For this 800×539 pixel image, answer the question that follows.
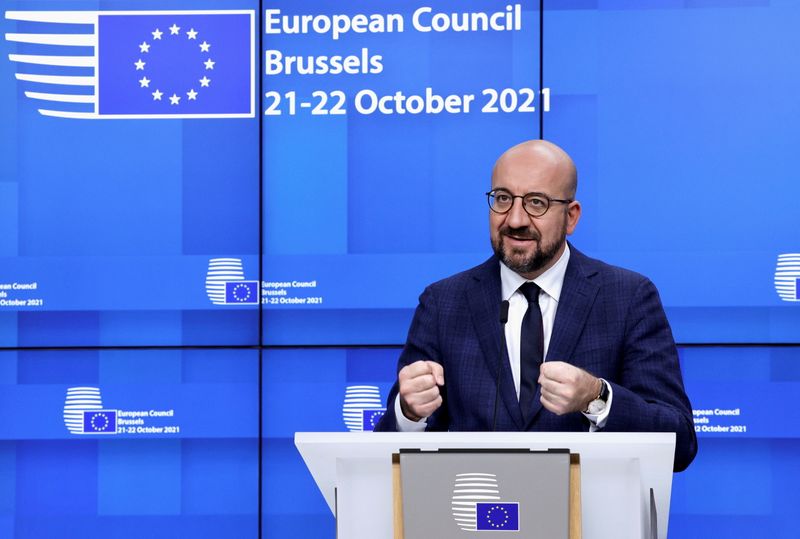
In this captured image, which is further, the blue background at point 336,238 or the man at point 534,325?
the blue background at point 336,238

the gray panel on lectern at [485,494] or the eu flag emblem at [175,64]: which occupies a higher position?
the eu flag emblem at [175,64]

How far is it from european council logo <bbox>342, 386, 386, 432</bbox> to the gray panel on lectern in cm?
234

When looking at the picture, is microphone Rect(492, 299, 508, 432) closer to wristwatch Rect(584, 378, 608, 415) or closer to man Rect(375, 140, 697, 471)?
man Rect(375, 140, 697, 471)

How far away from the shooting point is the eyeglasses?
94.7 inches

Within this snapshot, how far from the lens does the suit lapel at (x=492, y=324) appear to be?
229 centimetres

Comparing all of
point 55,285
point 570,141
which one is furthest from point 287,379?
point 570,141

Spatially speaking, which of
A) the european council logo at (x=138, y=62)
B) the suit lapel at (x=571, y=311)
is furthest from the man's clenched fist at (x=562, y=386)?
the european council logo at (x=138, y=62)

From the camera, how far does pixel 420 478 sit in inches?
65.4

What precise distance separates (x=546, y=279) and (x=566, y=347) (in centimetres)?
21

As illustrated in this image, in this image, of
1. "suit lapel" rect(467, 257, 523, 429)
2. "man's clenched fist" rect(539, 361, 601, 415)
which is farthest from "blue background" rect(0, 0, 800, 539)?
"man's clenched fist" rect(539, 361, 601, 415)

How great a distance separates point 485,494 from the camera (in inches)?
64.7

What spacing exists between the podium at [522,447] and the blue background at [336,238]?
2.28m

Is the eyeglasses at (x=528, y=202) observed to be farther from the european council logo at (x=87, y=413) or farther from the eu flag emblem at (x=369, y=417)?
the european council logo at (x=87, y=413)

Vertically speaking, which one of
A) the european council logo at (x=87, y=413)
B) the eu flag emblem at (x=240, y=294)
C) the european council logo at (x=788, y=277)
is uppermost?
the european council logo at (x=788, y=277)
